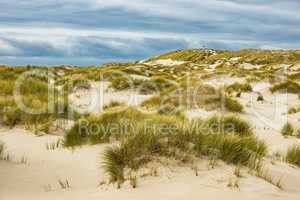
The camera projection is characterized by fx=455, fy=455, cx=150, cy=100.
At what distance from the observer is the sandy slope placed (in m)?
4.31

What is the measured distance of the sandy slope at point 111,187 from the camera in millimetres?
4309

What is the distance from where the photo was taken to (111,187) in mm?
4633

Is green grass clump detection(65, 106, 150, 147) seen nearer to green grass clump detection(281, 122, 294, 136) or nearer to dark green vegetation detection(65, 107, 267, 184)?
dark green vegetation detection(65, 107, 267, 184)

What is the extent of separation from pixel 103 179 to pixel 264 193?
5.70ft

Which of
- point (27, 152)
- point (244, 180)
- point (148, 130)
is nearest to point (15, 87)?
point (27, 152)

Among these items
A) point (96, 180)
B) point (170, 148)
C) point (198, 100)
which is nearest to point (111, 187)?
point (96, 180)

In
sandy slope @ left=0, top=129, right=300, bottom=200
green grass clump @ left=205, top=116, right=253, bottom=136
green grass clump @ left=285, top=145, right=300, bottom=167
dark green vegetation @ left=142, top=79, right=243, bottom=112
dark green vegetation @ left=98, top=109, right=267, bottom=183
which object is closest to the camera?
sandy slope @ left=0, top=129, right=300, bottom=200

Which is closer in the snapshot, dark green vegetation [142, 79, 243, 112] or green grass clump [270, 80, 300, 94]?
dark green vegetation [142, 79, 243, 112]

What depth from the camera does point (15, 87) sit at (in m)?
13.3

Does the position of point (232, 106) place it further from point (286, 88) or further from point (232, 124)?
point (286, 88)

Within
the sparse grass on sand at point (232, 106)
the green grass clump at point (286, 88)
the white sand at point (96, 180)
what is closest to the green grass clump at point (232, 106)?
the sparse grass on sand at point (232, 106)

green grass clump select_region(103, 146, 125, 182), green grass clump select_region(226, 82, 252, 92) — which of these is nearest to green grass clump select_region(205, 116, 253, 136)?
green grass clump select_region(103, 146, 125, 182)

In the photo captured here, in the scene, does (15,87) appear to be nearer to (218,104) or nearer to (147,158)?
(218,104)

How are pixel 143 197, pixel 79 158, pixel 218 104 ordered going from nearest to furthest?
pixel 143 197
pixel 79 158
pixel 218 104
